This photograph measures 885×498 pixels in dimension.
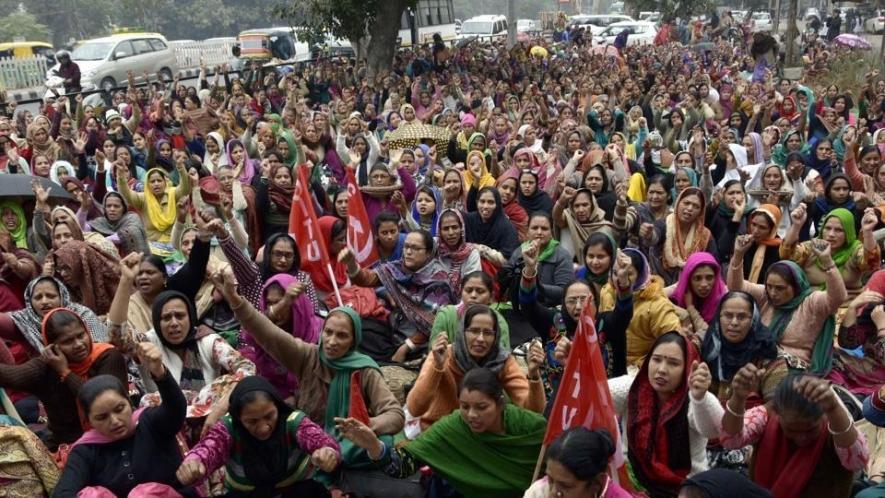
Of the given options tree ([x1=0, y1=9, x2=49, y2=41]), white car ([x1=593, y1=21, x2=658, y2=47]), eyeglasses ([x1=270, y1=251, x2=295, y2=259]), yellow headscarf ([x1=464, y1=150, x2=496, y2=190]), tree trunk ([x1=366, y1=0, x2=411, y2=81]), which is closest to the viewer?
eyeglasses ([x1=270, y1=251, x2=295, y2=259])

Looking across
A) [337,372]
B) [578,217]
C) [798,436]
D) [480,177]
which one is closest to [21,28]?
[480,177]

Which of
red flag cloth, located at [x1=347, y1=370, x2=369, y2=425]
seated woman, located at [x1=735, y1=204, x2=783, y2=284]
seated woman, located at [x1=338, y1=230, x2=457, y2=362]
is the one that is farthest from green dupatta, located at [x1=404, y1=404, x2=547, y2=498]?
seated woman, located at [x1=735, y1=204, x2=783, y2=284]

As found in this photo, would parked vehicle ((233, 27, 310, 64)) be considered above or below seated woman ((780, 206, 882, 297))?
above

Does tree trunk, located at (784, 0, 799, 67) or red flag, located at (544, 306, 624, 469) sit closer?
red flag, located at (544, 306, 624, 469)

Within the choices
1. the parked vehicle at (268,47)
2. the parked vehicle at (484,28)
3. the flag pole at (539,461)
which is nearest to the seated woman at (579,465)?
the flag pole at (539,461)

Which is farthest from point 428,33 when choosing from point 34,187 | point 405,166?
point 34,187

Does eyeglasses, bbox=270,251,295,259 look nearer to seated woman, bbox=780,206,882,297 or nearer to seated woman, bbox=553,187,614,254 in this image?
seated woman, bbox=553,187,614,254

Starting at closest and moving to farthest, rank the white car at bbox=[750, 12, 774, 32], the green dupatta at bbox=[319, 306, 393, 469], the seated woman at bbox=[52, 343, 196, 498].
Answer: the seated woman at bbox=[52, 343, 196, 498], the green dupatta at bbox=[319, 306, 393, 469], the white car at bbox=[750, 12, 774, 32]

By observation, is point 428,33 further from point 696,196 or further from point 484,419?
point 484,419

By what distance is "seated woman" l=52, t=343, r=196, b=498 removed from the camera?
10.1 ft

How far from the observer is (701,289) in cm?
456

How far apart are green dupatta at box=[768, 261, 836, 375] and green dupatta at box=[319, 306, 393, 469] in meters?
2.03

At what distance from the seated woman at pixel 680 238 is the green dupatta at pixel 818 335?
4.42 feet

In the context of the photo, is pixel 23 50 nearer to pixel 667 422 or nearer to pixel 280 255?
pixel 280 255
